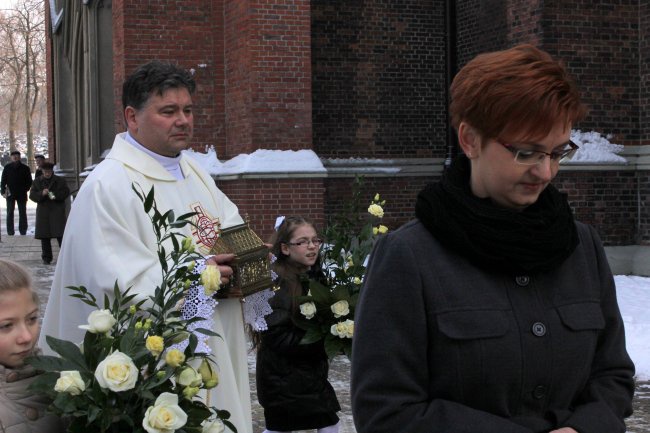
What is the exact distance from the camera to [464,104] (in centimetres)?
253

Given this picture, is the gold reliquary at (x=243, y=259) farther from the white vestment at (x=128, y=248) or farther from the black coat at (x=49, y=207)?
the black coat at (x=49, y=207)

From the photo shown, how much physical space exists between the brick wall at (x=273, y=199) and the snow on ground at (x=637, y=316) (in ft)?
12.8

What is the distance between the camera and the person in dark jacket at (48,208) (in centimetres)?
1822

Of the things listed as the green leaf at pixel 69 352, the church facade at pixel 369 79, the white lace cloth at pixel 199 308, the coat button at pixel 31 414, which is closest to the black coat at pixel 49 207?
the church facade at pixel 369 79

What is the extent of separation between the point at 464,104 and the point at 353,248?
3671 millimetres

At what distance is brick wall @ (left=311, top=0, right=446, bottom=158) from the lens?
15.9 m

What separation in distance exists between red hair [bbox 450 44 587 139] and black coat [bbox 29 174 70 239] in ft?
53.6

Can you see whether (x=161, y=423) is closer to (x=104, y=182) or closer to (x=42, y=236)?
(x=104, y=182)

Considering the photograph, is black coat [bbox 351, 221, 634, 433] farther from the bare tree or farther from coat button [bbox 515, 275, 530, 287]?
the bare tree

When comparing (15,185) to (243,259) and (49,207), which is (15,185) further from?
(243,259)

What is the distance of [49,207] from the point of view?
733 inches

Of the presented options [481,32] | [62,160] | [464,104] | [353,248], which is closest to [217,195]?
[353,248]

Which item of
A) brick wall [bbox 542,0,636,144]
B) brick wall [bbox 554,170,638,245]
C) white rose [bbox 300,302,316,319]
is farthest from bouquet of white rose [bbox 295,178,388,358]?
brick wall [bbox 554,170,638,245]

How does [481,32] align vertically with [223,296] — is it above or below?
above
